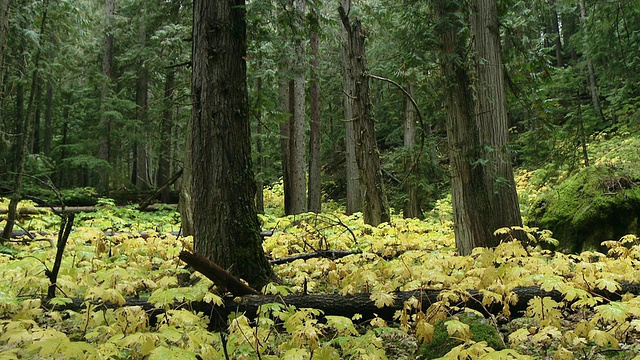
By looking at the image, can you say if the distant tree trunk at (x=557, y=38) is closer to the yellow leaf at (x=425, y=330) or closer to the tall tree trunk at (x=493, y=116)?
the tall tree trunk at (x=493, y=116)

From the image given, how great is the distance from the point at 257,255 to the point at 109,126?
52.0ft

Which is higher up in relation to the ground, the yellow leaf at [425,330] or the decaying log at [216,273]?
the decaying log at [216,273]

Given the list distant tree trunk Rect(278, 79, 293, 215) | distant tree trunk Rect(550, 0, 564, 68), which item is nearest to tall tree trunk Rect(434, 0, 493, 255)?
distant tree trunk Rect(278, 79, 293, 215)

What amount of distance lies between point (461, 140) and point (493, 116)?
2.00 feet

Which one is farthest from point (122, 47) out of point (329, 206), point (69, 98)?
point (329, 206)

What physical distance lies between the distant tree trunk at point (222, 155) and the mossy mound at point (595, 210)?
17.7ft

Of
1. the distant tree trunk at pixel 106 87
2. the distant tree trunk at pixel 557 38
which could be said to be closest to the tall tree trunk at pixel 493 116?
the distant tree trunk at pixel 106 87

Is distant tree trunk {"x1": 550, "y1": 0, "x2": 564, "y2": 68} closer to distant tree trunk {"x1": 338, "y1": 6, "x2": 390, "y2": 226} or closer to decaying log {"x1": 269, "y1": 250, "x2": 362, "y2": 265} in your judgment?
distant tree trunk {"x1": 338, "y1": 6, "x2": 390, "y2": 226}

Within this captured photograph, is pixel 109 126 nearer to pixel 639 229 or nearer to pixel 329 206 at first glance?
pixel 329 206

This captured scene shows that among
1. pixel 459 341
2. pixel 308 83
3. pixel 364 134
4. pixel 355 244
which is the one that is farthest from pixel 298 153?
pixel 459 341

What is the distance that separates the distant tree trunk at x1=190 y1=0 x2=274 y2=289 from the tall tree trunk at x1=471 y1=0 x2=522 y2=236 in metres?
3.56

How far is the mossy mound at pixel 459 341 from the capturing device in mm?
3094

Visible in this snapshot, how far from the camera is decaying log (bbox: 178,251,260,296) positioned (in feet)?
10.9

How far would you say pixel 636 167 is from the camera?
7152mm
